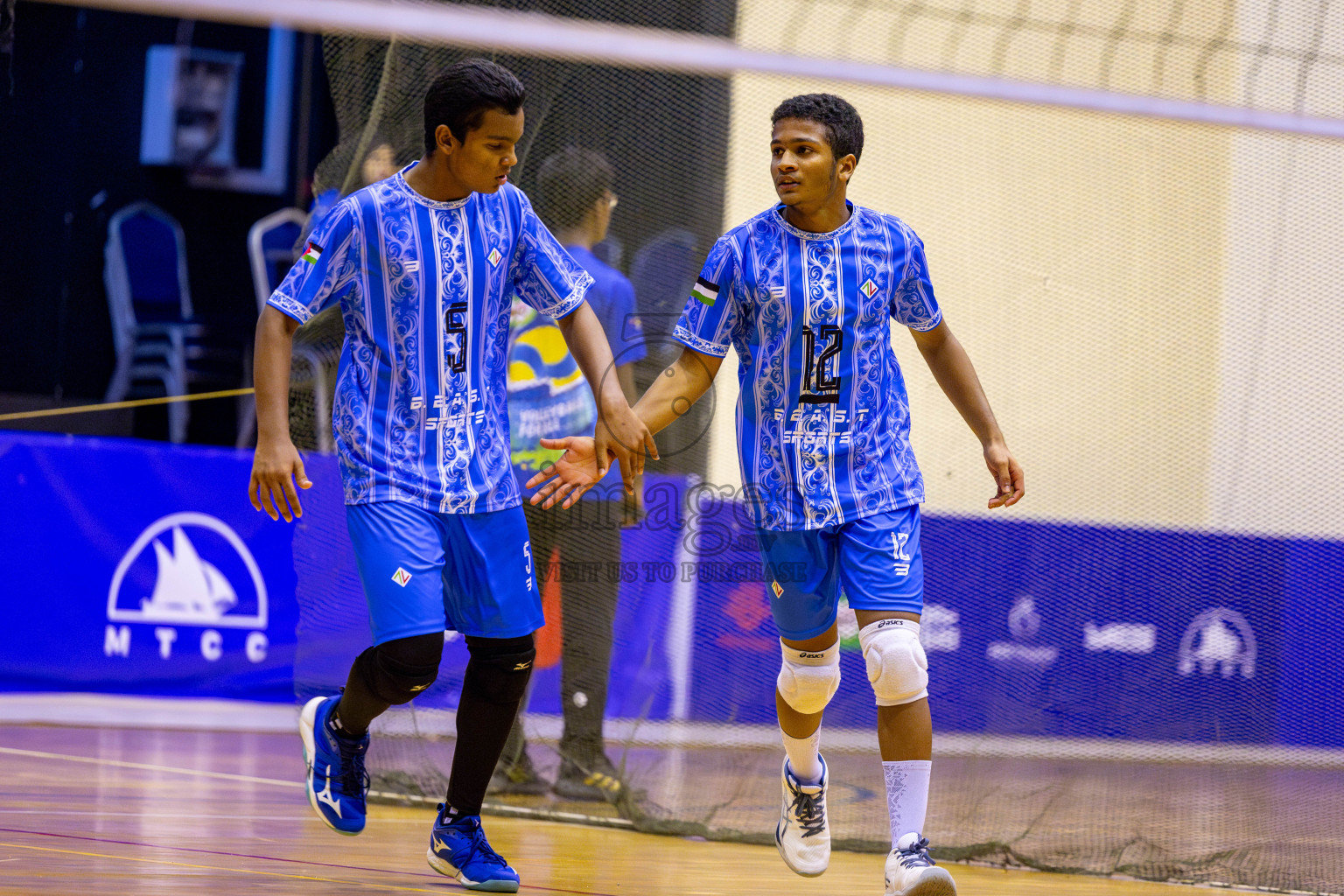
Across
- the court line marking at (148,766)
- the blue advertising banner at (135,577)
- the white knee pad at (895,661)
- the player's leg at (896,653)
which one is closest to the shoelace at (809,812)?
the player's leg at (896,653)

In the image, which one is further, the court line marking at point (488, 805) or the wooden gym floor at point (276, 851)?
the court line marking at point (488, 805)

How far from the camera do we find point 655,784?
16.5ft

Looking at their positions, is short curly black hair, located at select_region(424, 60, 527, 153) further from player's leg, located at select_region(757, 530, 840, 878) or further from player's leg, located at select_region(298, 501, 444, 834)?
player's leg, located at select_region(757, 530, 840, 878)

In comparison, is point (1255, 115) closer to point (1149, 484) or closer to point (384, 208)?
point (1149, 484)

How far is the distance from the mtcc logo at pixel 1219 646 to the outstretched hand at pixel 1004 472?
5.52 feet

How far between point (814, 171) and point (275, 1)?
1404 millimetres

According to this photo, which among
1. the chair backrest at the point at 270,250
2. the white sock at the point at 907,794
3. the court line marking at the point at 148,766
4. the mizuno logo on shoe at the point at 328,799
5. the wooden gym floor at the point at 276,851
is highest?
the chair backrest at the point at 270,250

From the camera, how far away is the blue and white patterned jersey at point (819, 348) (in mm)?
3557

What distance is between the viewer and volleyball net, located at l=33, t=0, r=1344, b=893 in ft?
16.0

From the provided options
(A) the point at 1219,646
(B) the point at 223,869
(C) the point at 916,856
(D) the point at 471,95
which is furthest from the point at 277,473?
(A) the point at 1219,646

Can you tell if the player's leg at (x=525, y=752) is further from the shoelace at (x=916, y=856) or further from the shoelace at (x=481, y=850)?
the shoelace at (x=916, y=856)

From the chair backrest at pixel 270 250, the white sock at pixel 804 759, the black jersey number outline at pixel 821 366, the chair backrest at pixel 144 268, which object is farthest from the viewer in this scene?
the chair backrest at pixel 270 250

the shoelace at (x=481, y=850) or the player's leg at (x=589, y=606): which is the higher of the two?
the player's leg at (x=589, y=606)

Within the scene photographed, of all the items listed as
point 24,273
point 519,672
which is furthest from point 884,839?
point 24,273
